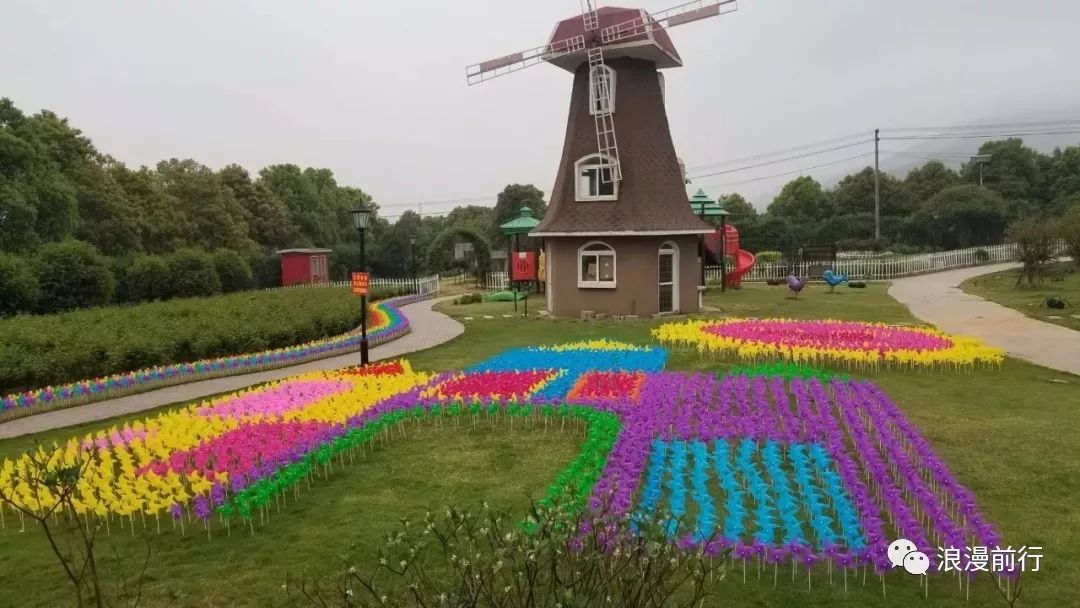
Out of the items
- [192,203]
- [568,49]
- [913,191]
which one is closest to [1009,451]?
[568,49]

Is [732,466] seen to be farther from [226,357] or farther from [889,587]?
[226,357]

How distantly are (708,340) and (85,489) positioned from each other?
35.4 feet

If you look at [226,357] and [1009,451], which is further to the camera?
[226,357]

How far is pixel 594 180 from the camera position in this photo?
20.8 metres

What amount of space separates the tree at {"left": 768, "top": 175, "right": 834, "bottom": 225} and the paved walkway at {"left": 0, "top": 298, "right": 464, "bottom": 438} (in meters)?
49.1

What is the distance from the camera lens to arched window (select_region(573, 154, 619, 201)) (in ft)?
67.0

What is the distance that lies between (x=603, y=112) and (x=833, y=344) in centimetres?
1052

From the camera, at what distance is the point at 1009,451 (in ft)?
23.9

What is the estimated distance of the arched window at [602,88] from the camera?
2053 centimetres

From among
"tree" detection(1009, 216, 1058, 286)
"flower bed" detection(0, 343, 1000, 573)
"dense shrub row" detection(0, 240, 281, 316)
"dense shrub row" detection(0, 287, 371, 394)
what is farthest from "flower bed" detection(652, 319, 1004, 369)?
"dense shrub row" detection(0, 240, 281, 316)

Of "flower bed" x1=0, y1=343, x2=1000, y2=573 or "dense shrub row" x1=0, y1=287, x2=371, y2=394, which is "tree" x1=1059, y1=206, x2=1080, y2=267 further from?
"dense shrub row" x1=0, y1=287, x2=371, y2=394

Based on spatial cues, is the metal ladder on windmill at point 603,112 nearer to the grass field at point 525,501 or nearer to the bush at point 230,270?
the grass field at point 525,501

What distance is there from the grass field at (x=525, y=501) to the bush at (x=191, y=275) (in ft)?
71.9

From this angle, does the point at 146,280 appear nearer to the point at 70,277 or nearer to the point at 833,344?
the point at 70,277
